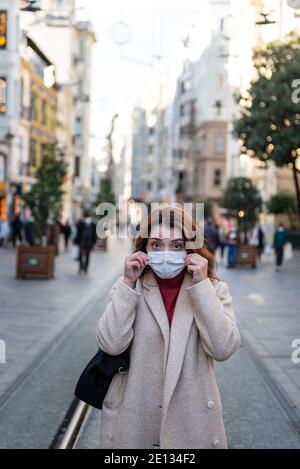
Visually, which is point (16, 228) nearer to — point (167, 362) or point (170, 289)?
point (170, 289)

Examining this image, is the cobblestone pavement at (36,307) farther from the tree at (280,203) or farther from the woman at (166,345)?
the tree at (280,203)

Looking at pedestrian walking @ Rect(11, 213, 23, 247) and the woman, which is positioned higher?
A: pedestrian walking @ Rect(11, 213, 23, 247)

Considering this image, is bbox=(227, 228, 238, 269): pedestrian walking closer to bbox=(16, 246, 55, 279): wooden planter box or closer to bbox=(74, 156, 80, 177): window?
bbox=(16, 246, 55, 279): wooden planter box

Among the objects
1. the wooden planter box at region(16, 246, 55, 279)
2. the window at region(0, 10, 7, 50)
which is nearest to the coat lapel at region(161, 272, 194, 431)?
the wooden planter box at region(16, 246, 55, 279)

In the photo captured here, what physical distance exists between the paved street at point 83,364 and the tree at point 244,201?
14.6 m

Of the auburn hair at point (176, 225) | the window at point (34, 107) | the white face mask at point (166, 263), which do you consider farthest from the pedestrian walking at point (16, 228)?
the white face mask at point (166, 263)

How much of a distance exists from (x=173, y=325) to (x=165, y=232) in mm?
A: 397

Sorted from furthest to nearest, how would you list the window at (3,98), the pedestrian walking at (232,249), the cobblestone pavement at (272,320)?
the window at (3,98) → the pedestrian walking at (232,249) → the cobblestone pavement at (272,320)

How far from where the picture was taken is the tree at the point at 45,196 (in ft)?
69.4

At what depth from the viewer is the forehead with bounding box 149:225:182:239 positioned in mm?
3184

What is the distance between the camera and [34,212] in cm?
2119

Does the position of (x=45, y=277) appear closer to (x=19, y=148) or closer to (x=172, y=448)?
(x=172, y=448)

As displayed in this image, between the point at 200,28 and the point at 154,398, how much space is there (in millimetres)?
42095

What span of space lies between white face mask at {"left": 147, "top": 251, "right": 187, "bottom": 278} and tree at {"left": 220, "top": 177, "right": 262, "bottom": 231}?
2825 cm
